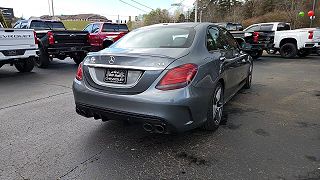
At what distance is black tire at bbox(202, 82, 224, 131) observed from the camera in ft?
12.0

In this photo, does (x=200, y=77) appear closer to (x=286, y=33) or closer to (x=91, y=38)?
(x=91, y=38)

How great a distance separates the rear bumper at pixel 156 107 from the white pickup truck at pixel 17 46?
19.6 ft

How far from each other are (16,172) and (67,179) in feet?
1.93

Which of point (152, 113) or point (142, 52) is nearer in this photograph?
point (152, 113)

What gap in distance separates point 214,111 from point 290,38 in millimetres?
12091

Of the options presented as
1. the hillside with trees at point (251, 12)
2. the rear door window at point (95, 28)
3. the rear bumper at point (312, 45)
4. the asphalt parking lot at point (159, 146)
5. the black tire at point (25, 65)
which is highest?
the hillside with trees at point (251, 12)

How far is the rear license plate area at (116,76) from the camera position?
3220mm

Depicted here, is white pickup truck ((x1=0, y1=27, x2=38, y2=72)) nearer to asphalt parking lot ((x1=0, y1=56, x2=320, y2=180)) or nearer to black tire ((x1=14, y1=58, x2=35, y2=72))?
black tire ((x1=14, y1=58, x2=35, y2=72))

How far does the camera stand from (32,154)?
331 cm

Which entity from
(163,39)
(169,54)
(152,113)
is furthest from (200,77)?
(163,39)

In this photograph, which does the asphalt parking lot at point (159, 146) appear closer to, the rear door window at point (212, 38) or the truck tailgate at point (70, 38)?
the rear door window at point (212, 38)

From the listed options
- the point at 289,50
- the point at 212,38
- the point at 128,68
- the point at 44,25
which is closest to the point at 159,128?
the point at 128,68

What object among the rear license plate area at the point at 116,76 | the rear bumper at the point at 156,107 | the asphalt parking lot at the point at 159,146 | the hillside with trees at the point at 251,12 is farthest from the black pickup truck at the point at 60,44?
the hillside with trees at the point at 251,12

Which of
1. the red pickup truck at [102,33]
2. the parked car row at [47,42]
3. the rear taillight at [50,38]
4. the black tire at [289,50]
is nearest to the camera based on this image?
the parked car row at [47,42]
